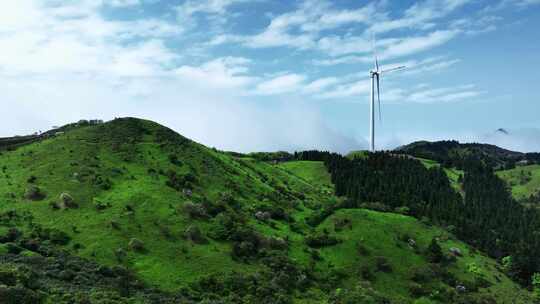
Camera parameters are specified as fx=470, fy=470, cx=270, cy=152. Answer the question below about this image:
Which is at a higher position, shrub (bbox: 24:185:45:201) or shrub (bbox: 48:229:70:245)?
shrub (bbox: 24:185:45:201)

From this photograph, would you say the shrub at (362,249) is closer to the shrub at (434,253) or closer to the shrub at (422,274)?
the shrub at (422,274)

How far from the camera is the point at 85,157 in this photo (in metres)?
134

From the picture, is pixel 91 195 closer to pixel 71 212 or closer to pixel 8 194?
pixel 71 212

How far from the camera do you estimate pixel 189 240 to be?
102 meters

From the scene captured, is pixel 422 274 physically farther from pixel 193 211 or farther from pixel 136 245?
pixel 136 245

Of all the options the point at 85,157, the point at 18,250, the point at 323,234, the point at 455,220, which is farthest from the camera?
the point at 455,220

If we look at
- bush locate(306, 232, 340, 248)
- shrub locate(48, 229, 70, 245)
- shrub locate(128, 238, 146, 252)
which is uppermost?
shrub locate(48, 229, 70, 245)

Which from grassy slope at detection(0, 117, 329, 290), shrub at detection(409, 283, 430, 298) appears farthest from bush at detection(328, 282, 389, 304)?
grassy slope at detection(0, 117, 329, 290)

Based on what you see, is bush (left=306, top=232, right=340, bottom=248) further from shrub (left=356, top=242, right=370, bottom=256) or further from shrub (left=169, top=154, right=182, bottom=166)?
shrub (left=169, top=154, right=182, bottom=166)

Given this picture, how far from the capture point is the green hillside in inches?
3250

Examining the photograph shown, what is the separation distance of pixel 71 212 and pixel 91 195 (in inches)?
379

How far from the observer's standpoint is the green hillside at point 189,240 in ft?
271

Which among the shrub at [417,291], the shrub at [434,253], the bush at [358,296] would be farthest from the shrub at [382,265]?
the shrub at [434,253]

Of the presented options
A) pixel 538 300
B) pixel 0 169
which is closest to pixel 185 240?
pixel 0 169
